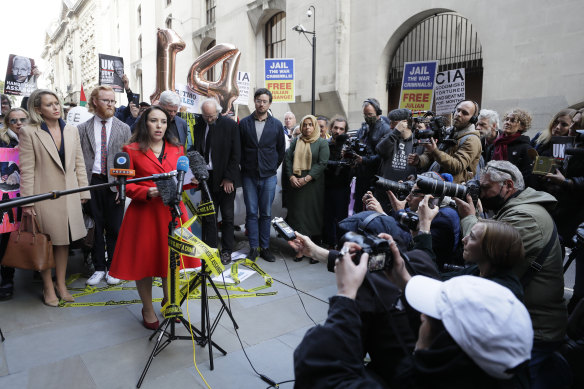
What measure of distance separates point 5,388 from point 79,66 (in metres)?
57.9

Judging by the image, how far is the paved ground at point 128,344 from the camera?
274 centimetres

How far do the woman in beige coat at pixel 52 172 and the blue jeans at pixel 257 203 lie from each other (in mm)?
2095

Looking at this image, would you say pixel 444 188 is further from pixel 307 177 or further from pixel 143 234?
pixel 307 177

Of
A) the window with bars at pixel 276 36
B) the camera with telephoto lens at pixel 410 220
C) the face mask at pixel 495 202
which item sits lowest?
the camera with telephoto lens at pixel 410 220

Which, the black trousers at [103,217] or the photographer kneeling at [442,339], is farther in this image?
the black trousers at [103,217]

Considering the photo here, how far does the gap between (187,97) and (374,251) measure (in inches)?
259

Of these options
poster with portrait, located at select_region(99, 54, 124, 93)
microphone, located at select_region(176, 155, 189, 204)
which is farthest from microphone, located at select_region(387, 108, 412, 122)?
poster with portrait, located at select_region(99, 54, 124, 93)

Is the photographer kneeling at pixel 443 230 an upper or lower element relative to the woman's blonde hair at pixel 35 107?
lower

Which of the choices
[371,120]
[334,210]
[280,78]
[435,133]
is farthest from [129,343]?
[280,78]

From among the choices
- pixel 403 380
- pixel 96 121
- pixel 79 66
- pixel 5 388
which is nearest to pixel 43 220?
pixel 96 121

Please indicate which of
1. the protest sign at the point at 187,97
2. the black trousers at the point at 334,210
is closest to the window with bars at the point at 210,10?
the protest sign at the point at 187,97

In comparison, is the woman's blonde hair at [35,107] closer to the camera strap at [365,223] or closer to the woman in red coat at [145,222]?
the woman in red coat at [145,222]

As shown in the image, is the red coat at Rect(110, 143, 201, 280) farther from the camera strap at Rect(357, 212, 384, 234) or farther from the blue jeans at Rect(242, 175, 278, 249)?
the blue jeans at Rect(242, 175, 278, 249)

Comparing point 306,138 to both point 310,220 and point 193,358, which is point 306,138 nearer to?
point 310,220
